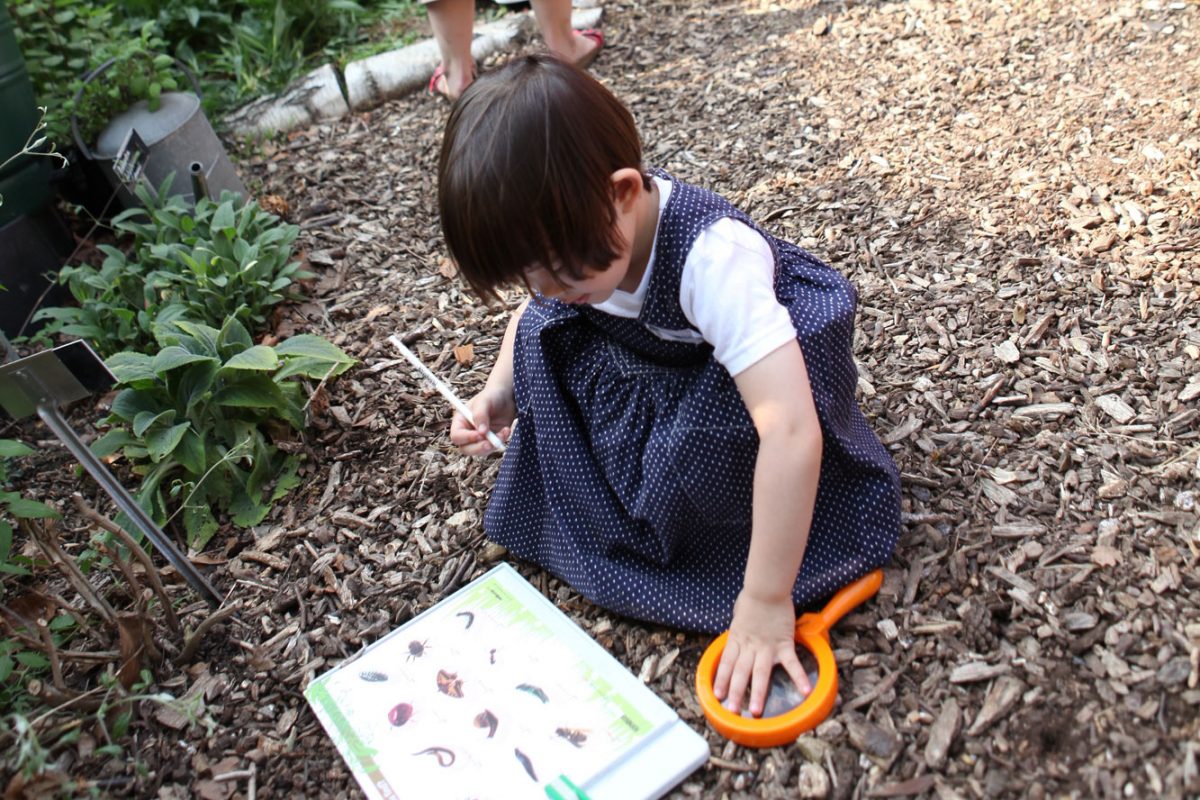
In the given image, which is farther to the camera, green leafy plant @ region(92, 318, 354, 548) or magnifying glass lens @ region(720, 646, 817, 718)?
green leafy plant @ region(92, 318, 354, 548)

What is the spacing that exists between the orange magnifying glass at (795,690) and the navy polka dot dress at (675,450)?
34mm

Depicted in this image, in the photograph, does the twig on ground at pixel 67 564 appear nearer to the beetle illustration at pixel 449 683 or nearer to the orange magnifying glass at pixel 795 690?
the beetle illustration at pixel 449 683

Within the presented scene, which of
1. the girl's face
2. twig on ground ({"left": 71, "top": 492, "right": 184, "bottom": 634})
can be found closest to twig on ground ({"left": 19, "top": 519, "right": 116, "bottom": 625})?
twig on ground ({"left": 71, "top": 492, "right": 184, "bottom": 634})

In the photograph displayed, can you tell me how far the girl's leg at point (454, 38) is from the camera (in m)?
2.85

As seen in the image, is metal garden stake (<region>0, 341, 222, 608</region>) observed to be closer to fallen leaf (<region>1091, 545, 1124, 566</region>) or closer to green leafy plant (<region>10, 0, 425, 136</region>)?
fallen leaf (<region>1091, 545, 1124, 566</region>)

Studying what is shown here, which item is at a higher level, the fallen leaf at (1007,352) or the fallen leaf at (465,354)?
the fallen leaf at (465,354)

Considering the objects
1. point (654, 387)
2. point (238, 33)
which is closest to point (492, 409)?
point (654, 387)

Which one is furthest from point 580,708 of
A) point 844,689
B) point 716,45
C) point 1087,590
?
point 716,45

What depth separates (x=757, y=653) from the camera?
4.46 ft

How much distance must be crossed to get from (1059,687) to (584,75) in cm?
105

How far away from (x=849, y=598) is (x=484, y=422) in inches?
27.3

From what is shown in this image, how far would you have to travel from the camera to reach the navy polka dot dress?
4.54 ft

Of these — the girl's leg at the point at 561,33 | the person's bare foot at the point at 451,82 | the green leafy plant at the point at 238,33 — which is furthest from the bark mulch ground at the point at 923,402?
the green leafy plant at the point at 238,33

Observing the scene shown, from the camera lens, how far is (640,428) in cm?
150
